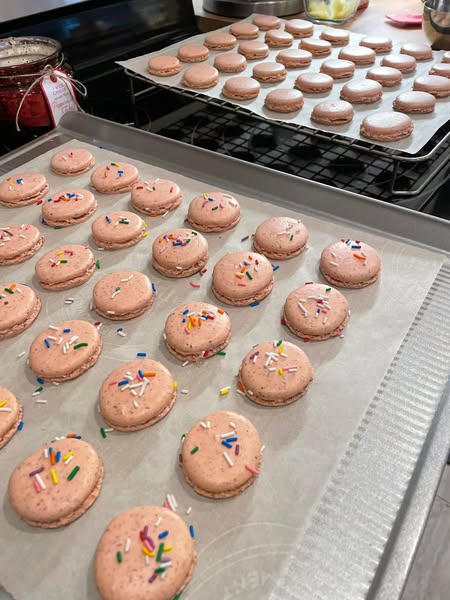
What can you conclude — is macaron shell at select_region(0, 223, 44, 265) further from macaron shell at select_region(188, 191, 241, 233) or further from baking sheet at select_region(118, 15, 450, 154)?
baking sheet at select_region(118, 15, 450, 154)

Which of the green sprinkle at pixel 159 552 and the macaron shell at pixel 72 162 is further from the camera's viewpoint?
the macaron shell at pixel 72 162

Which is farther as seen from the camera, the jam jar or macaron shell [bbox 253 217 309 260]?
the jam jar

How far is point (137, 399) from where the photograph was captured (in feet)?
3.72

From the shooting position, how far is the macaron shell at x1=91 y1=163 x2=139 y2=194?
180cm

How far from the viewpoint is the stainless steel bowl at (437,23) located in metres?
2.70

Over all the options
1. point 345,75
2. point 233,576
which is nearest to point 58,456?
point 233,576

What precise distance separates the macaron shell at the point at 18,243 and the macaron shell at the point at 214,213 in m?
0.51

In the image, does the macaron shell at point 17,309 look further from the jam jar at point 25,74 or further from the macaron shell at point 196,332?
the jam jar at point 25,74

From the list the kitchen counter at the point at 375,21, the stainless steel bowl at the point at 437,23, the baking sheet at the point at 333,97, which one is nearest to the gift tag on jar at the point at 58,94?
the baking sheet at the point at 333,97

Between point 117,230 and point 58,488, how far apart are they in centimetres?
86

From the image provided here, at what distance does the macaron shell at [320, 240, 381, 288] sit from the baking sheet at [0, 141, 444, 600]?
1.4 inches

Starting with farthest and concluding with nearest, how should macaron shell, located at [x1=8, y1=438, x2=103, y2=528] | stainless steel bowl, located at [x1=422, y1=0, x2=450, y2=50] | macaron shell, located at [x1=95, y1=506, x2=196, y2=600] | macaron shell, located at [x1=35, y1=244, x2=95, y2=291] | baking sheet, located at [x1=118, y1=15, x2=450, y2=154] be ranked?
stainless steel bowl, located at [x1=422, y1=0, x2=450, y2=50]
baking sheet, located at [x1=118, y1=15, x2=450, y2=154]
macaron shell, located at [x1=35, y1=244, x2=95, y2=291]
macaron shell, located at [x1=8, y1=438, x2=103, y2=528]
macaron shell, located at [x1=95, y1=506, x2=196, y2=600]

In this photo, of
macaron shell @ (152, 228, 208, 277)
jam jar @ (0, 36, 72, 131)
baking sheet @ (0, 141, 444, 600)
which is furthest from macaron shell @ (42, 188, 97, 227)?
jam jar @ (0, 36, 72, 131)

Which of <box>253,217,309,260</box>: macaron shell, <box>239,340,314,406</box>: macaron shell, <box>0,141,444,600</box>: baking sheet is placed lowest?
<box>0,141,444,600</box>: baking sheet
